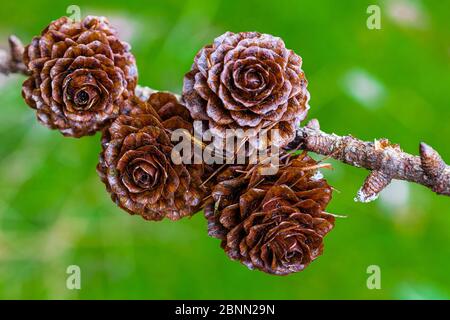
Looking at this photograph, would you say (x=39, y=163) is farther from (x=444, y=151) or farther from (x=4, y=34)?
(x=444, y=151)

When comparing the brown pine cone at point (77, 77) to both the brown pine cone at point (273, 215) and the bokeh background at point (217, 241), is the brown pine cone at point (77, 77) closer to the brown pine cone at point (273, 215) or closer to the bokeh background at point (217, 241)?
the brown pine cone at point (273, 215)

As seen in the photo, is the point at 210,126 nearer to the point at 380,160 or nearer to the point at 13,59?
the point at 380,160

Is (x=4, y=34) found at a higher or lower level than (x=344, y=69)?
higher

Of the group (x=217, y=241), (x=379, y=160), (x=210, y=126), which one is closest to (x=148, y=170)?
(x=210, y=126)

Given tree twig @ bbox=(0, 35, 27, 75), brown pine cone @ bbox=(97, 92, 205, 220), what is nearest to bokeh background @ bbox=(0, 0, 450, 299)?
tree twig @ bbox=(0, 35, 27, 75)

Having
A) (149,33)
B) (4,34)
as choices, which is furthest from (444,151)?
(4,34)

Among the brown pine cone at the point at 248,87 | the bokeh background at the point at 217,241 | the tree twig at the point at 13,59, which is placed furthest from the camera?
the bokeh background at the point at 217,241

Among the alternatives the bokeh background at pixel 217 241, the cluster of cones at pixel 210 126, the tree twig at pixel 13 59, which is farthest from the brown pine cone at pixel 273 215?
the bokeh background at pixel 217 241
